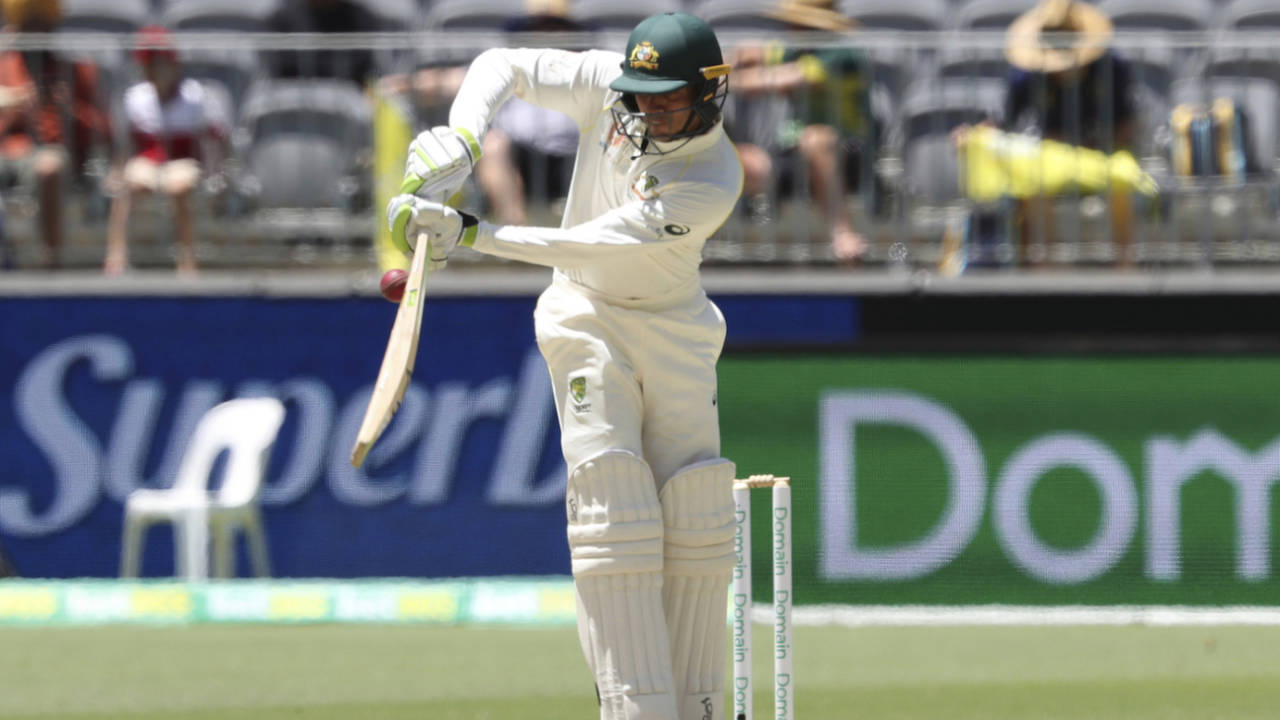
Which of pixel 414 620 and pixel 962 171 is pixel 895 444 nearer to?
pixel 962 171

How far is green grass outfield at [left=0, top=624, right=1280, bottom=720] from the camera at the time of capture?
6047mm

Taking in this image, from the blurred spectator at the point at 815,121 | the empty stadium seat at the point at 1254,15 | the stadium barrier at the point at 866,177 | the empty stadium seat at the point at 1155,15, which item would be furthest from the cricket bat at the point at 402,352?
the empty stadium seat at the point at 1254,15

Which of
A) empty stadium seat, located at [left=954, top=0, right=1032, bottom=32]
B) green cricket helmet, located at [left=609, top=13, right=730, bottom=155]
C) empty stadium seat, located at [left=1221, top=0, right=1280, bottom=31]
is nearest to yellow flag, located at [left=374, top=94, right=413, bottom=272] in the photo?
empty stadium seat, located at [left=954, top=0, right=1032, bottom=32]

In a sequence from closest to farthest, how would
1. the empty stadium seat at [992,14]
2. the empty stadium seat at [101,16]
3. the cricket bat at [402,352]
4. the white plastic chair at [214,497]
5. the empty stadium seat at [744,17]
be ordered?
the cricket bat at [402,352], the white plastic chair at [214,497], the empty stadium seat at [744,17], the empty stadium seat at [992,14], the empty stadium seat at [101,16]

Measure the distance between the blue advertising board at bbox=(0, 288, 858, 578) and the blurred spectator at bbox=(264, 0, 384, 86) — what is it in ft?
3.80

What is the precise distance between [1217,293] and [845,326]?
162 cm

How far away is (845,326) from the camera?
8.40 m

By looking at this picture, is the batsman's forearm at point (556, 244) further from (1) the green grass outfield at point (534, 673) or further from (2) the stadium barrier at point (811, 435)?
(2) the stadium barrier at point (811, 435)

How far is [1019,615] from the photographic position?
8.13m

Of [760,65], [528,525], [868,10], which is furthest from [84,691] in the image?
[868,10]

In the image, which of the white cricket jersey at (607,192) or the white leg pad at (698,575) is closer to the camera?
the white cricket jersey at (607,192)

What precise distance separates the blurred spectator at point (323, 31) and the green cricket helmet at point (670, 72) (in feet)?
14.1

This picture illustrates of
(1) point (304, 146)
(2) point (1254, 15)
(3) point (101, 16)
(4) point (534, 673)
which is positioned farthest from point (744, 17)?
(4) point (534, 673)

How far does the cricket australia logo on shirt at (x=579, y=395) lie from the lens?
4730 millimetres
